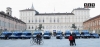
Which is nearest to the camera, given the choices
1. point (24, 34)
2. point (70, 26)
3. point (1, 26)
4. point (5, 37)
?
point (5, 37)

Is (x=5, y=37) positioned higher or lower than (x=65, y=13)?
lower

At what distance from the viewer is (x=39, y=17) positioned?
12050cm

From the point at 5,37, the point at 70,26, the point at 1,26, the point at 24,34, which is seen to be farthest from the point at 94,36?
the point at 70,26

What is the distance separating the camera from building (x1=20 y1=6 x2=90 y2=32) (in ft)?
393

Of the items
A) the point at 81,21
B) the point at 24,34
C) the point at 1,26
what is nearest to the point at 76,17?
the point at 81,21

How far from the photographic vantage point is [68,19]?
396ft

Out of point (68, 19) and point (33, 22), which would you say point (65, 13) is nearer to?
point (68, 19)

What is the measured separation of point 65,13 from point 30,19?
2113 centimetres

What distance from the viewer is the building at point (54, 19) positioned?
119694 mm

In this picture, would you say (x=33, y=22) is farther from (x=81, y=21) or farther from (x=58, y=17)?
(x=81, y=21)

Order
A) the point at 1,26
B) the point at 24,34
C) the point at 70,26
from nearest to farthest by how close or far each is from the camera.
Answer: the point at 24,34 → the point at 1,26 → the point at 70,26

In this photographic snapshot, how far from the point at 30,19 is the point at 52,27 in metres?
13.1

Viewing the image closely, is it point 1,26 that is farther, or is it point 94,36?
point 1,26

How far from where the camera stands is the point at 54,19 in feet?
396
